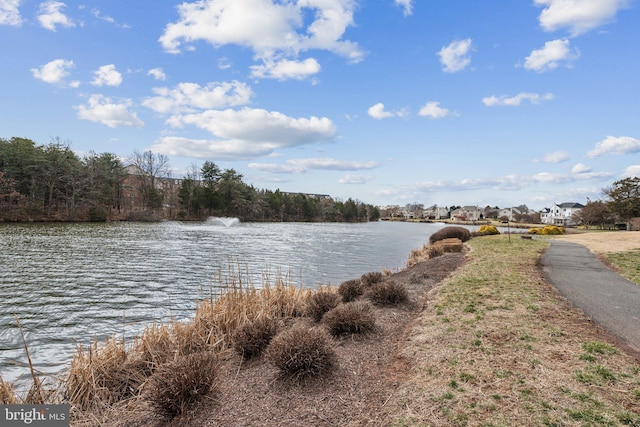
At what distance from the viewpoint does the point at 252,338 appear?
545cm

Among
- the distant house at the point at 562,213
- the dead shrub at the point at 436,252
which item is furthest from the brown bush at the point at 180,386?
the distant house at the point at 562,213

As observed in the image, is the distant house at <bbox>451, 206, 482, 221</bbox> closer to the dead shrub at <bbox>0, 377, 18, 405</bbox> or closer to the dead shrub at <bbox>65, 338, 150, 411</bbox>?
the dead shrub at <bbox>65, 338, 150, 411</bbox>

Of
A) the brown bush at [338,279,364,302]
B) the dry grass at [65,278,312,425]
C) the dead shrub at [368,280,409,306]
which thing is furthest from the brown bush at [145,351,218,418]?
the brown bush at [338,279,364,302]

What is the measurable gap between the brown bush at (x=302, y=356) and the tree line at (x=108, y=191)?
51493mm

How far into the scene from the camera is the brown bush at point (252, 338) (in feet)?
17.6

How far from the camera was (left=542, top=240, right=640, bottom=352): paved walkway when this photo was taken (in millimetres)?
5594

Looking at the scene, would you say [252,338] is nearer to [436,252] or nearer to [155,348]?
[155,348]

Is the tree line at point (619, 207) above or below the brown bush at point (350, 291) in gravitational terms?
above

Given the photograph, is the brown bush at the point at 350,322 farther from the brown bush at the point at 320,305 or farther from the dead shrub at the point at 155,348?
the dead shrub at the point at 155,348

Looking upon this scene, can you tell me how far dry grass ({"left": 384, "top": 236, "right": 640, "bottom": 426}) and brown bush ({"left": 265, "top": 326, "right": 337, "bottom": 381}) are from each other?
A: 3.44 feet

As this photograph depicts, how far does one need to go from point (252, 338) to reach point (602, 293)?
8308 millimetres

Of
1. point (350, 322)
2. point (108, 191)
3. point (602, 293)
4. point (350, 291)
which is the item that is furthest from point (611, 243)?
point (108, 191)

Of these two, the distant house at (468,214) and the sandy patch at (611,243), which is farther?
the distant house at (468,214)

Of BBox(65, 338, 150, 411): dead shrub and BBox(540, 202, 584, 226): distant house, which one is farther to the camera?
BBox(540, 202, 584, 226): distant house
